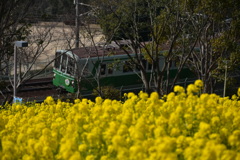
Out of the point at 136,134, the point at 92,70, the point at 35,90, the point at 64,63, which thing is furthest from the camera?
the point at 35,90

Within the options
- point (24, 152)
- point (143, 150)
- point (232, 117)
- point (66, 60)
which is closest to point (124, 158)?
point (143, 150)

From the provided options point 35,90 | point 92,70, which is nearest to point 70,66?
point 92,70

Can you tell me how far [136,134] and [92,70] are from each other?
17207 millimetres

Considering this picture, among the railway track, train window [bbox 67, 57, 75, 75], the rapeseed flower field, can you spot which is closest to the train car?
train window [bbox 67, 57, 75, 75]

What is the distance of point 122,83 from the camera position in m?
24.0

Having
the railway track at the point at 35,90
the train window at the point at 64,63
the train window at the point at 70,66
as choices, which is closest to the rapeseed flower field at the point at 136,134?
the train window at the point at 70,66

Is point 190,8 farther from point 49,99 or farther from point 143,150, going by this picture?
point 143,150

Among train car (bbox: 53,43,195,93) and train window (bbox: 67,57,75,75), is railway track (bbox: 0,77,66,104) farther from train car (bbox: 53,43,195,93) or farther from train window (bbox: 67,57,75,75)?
train window (bbox: 67,57,75,75)

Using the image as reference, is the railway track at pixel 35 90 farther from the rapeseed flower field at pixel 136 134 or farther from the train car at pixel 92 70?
the rapeseed flower field at pixel 136 134

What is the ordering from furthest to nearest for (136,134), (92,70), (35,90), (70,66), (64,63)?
(35,90)
(64,63)
(92,70)
(70,66)
(136,134)

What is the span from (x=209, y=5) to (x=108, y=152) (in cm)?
1213

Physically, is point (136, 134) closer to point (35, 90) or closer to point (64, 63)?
point (64, 63)

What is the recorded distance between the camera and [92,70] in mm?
22906

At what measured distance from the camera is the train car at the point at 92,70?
22.3 meters
